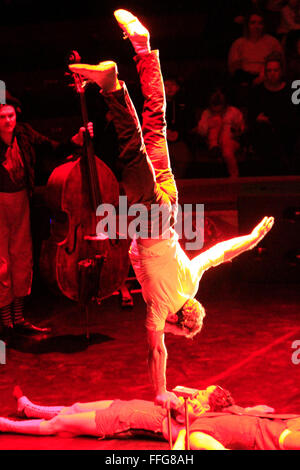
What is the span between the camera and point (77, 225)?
5.12 m

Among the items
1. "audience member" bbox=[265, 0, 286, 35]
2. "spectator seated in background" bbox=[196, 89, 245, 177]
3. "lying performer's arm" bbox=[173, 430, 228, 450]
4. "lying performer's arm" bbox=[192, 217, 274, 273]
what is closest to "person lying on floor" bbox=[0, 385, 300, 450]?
"lying performer's arm" bbox=[173, 430, 228, 450]

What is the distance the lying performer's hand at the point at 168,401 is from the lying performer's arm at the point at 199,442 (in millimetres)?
149

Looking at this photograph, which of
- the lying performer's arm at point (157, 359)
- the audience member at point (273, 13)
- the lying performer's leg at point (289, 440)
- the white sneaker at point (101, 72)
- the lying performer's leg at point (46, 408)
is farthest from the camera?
the audience member at point (273, 13)

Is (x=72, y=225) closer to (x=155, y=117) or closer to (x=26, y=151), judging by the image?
(x=26, y=151)

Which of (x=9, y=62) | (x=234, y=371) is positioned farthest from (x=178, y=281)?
(x=9, y=62)

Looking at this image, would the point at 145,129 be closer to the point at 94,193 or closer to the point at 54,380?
the point at 94,193

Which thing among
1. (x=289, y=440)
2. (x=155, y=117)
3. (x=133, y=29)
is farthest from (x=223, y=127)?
(x=289, y=440)

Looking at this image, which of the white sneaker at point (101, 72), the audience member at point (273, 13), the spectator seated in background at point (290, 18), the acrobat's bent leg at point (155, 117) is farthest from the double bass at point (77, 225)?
the audience member at point (273, 13)

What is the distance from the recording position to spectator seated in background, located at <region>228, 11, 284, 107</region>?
287 inches

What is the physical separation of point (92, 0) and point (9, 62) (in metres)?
1.14

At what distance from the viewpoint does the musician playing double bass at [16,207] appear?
5.25 meters

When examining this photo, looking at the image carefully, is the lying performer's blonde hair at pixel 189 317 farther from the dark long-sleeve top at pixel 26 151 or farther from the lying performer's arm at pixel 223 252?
the dark long-sleeve top at pixel 26 151

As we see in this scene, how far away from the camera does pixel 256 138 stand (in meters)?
7.08

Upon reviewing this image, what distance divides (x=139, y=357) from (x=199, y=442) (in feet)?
5.77
